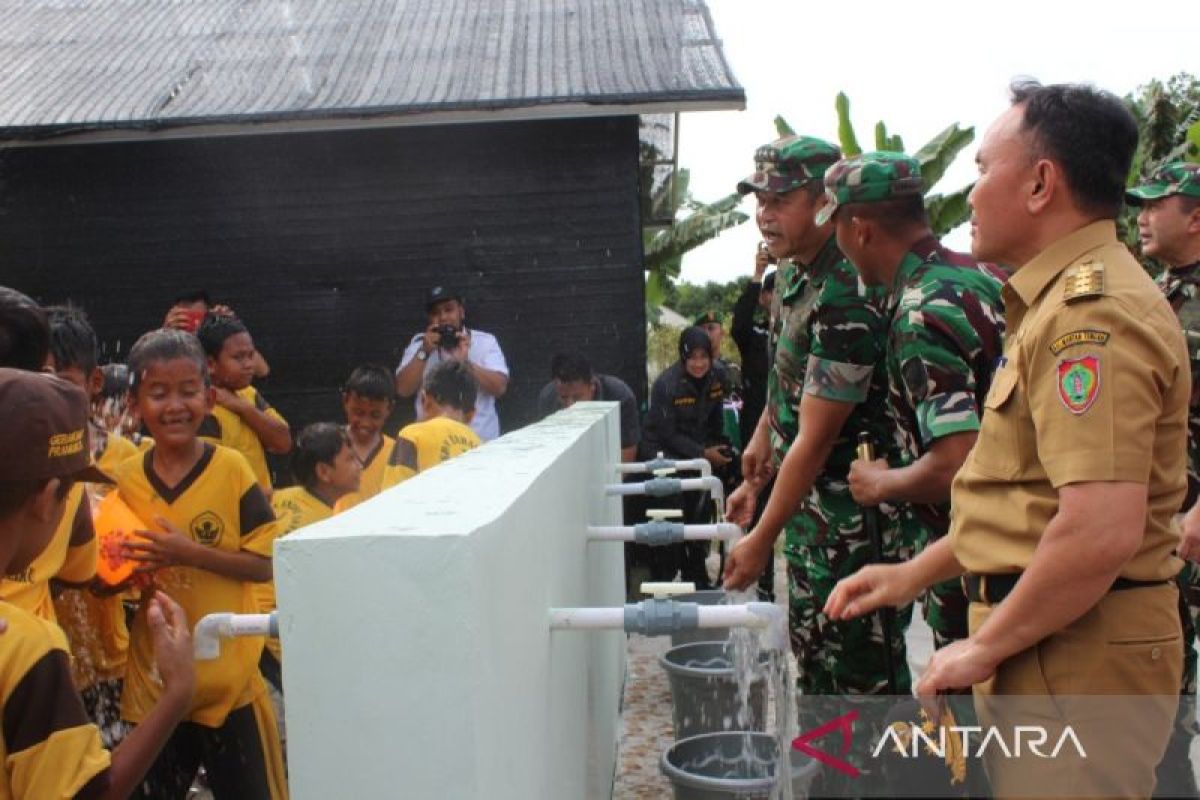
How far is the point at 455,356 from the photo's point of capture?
6.96m

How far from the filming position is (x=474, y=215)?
850cm

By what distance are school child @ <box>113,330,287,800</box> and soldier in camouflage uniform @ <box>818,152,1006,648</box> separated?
1.75 m

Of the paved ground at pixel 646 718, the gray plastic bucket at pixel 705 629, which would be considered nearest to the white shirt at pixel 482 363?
the paved ground at pixel 646 718

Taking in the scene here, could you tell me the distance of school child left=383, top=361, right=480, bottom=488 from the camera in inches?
173

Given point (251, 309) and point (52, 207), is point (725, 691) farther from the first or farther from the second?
point (52, 207)

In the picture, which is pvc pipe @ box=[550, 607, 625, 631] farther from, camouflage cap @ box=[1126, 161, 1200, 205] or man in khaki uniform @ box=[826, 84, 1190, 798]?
camouflage cap @ box=[1126, 161, 1200, 205]

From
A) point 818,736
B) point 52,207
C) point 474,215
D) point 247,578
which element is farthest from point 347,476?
point 52,207

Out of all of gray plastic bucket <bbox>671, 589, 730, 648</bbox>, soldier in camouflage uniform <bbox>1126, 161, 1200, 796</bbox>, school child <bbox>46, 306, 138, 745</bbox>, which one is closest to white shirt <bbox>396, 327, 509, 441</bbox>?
gray plastic bucket <bbox>671, 589, 730, 648</bbox>

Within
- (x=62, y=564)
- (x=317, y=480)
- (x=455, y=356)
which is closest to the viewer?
(x=62, y=564)

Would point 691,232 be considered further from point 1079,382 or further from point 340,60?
point 1079,382

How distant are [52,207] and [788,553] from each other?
6.98 metres

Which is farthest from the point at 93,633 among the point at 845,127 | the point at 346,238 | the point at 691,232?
the point at 691,232

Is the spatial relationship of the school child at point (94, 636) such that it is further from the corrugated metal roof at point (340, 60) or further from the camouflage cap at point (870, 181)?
the corrugated metal roof at point (340, 60)

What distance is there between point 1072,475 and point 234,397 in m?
4.17
